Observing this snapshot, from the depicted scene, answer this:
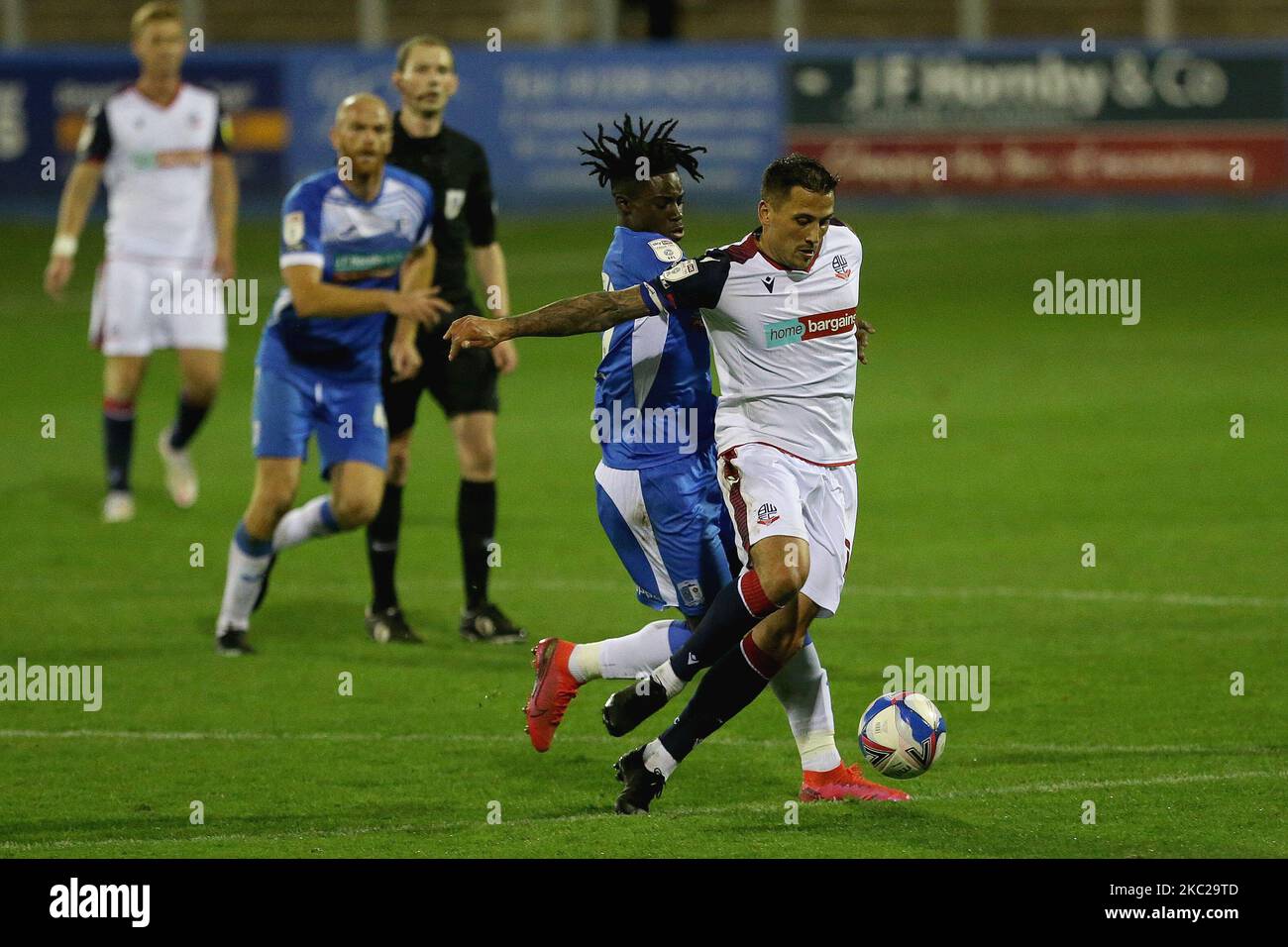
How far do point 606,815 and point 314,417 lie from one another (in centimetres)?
294

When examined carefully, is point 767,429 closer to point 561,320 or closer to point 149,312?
point 561,320

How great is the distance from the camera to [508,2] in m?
31.2

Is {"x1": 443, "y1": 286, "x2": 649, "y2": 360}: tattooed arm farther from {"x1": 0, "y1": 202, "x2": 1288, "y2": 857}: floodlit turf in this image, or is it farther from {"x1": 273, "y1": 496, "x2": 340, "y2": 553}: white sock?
{"x1": 273, "y1": 496, "x2": 340, "y2": 553}: white sock

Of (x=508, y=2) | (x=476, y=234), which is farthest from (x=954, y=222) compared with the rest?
(x=476, y=234)

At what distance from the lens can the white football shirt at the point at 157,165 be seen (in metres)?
11.9

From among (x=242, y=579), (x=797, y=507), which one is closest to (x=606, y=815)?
(x=797, y=507)

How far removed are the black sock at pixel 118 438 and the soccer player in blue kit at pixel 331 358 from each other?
3.38 meters

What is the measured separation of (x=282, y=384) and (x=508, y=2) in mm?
23773

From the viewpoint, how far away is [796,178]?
623cm

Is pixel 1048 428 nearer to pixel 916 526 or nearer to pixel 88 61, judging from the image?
pixel 916 526

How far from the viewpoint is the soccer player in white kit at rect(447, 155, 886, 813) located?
20.2ft

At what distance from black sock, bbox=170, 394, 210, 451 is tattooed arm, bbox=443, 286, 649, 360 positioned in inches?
241

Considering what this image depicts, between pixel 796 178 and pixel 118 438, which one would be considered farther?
pixel 118 438
